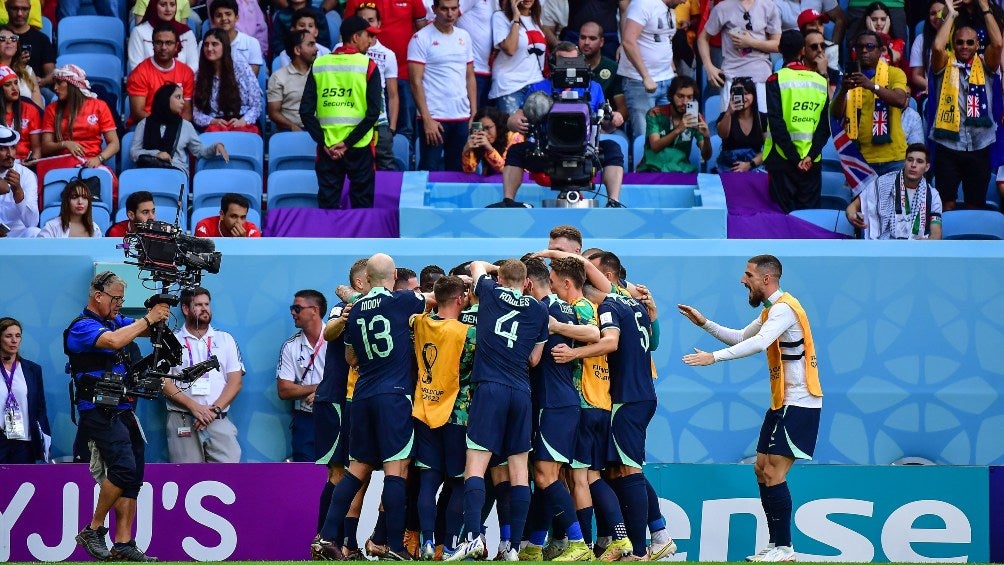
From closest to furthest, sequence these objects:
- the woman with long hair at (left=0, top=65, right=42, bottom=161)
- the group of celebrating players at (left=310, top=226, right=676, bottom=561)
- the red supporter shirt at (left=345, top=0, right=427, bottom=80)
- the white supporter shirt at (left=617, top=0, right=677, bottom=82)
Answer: the group of celebrating players at (left=310, top=226, right=676, bottom=561)
the woman with long hair at (left=0, top=65, right=42, bottom=161)
the white supporter shirt at (left=617, top=0, right=677, bottom=82)
the red supporter shirt at (left=345, top=0, right=427, bottom=80)

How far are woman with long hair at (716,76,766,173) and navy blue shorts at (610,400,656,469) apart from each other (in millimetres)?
4812

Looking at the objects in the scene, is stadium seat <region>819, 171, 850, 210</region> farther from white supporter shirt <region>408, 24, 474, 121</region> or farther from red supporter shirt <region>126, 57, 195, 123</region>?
red supporter shirt <region>126, 57, 195, 123</region>

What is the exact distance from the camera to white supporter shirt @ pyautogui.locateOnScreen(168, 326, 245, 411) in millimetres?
12758

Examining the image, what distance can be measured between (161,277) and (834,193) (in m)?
7.00

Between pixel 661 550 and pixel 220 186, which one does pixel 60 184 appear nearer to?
pixel 220 186

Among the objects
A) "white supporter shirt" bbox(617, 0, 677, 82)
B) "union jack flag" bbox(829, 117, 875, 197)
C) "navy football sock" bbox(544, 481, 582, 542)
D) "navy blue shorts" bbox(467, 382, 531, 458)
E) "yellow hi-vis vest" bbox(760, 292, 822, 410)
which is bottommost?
"navy football sock" bbox(544, 481, 582, 542)

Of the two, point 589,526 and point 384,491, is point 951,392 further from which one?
point 384,491

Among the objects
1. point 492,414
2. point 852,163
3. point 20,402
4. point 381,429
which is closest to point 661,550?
point 492,414

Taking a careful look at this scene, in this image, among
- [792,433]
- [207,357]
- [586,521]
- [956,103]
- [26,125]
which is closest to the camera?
[586,521]

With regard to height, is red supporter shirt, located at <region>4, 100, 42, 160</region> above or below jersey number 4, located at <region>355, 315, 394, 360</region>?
above

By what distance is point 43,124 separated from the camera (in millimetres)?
14797

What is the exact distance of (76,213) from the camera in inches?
531

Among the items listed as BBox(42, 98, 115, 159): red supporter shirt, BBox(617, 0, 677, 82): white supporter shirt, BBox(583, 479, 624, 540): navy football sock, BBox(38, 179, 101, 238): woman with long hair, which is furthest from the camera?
BBox(617, 0, 677, 82): white supporter shirt

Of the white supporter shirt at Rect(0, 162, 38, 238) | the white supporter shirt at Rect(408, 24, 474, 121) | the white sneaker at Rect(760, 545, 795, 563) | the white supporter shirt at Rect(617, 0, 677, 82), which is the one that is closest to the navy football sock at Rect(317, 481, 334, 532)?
the white sneaker at Rect(760, 545, 795, 563)
